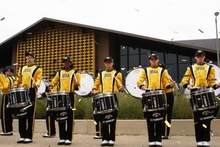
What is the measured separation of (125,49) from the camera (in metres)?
29.1

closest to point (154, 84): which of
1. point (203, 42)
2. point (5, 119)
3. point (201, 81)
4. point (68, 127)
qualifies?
point (201, 81)

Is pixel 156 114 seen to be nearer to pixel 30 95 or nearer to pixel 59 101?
pixel 59 101

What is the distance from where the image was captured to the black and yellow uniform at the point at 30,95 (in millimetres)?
7668

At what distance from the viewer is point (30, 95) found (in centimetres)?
768

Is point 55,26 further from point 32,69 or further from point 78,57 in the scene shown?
point 32,69

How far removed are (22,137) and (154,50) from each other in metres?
21.3

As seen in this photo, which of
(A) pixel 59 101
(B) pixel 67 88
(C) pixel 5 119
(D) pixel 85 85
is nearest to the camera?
(A) pixel 59 101

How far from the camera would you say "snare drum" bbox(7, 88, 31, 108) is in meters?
7.42

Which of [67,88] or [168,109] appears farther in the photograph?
[168,109]

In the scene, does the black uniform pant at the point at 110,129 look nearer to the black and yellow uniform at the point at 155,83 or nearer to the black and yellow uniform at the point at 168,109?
the black and yellow uniform at the point at 155,83

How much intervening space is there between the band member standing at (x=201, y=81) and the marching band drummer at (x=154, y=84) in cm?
38

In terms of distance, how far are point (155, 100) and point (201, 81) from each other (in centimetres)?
100

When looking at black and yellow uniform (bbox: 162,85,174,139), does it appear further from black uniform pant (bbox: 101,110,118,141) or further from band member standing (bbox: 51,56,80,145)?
band member standing (bbox: 51,56,80,145)

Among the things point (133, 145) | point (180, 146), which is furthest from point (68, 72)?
point (180, 146)
